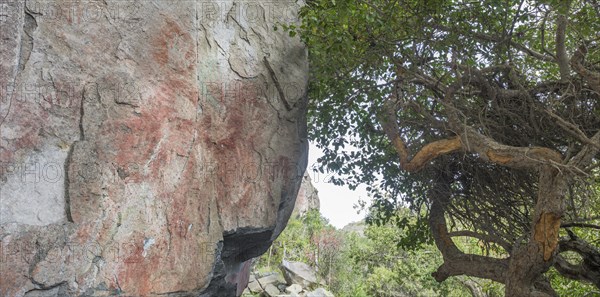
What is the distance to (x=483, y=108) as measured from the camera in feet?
22.6

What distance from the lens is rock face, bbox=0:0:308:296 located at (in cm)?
443

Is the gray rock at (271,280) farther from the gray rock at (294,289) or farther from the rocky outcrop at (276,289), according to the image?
the gray rock at (294,289)

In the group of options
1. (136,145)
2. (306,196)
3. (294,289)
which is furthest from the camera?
(306,196)

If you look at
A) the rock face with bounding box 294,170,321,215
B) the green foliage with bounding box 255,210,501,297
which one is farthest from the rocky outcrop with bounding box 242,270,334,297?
the rock face with bounding box 294,170,321,215

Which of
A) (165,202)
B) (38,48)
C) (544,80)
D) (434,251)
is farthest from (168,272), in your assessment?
(434,251)

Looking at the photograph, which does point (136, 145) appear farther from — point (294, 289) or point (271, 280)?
point (271, 280)

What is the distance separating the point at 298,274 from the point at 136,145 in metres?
11.8

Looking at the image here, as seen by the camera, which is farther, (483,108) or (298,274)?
(298,274)

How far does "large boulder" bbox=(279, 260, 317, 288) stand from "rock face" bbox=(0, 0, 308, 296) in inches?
381

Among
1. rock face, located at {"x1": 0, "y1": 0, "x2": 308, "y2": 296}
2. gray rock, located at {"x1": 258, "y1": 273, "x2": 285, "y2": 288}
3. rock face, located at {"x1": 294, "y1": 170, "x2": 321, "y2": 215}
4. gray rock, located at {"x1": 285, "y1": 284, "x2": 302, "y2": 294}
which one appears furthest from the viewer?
rock face, located at {"x1": 294, "y1": 170, "x2": 321, "y2": 215}

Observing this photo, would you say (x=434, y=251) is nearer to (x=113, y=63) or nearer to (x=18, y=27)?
(x=113, y=63)

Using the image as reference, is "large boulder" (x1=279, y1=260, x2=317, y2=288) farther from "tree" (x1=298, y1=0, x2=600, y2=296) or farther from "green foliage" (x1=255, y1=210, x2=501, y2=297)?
"tree" (x1=298, y1=0, x2=600, y2=296)

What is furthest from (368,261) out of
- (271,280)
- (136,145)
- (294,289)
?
(136,145)

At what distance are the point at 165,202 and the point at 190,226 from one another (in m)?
0.38
